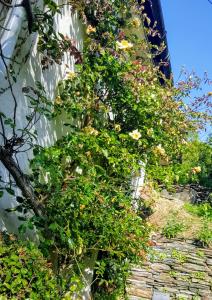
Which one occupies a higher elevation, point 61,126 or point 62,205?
point 61,126

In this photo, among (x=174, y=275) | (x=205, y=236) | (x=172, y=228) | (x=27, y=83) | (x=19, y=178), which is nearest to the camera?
(x=19, y=178)

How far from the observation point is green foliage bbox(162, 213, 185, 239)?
350 inches

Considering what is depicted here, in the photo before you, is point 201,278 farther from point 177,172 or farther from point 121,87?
point 121,87

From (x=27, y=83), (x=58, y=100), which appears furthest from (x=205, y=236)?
(x=27, y=83)

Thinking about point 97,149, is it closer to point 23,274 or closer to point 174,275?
point 23,274

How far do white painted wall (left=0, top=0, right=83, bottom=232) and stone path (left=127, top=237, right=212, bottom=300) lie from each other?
2963 millimetres

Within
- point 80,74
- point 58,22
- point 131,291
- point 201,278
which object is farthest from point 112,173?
point 201,278

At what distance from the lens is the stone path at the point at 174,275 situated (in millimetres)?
6328

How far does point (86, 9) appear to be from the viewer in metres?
4.73

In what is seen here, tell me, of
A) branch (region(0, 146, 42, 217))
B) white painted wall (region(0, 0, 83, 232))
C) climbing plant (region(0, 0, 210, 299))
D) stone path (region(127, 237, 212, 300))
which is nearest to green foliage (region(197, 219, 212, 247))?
stone path (region(127, 237, 212, 300))

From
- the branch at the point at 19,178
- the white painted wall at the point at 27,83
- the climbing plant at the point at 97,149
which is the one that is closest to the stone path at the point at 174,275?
the climbing plant at the point at 97,149

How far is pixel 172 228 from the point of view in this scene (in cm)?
910

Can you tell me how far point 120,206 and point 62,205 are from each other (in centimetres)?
101

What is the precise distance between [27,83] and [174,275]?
16.8 feet
